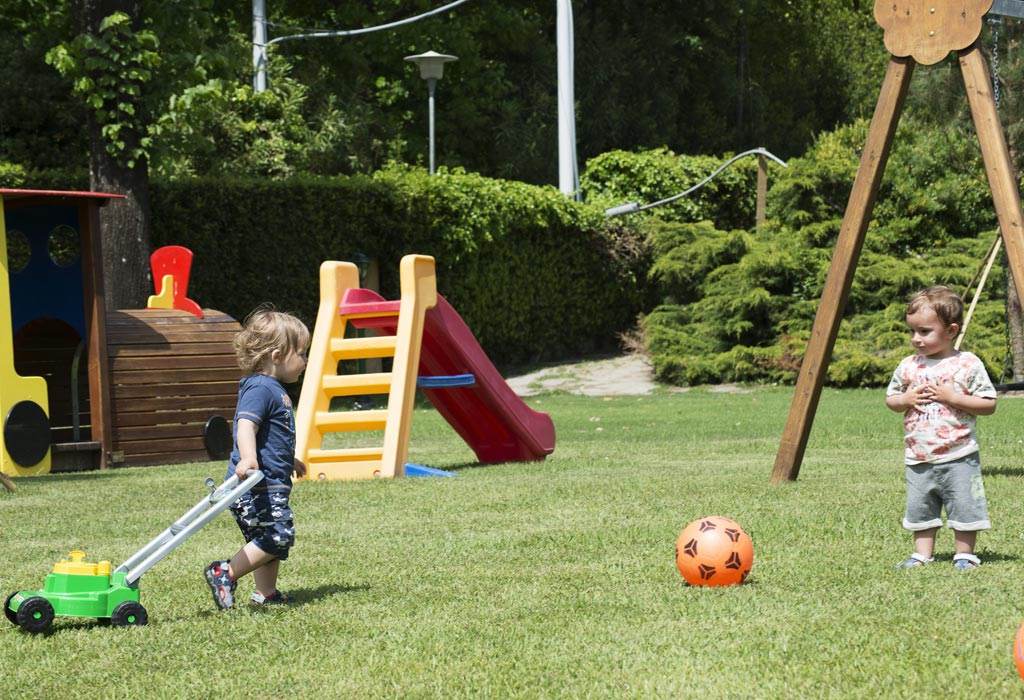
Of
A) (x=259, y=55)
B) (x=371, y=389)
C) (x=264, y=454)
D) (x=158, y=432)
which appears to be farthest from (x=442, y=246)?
(x=264, y=454)

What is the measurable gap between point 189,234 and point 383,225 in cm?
364

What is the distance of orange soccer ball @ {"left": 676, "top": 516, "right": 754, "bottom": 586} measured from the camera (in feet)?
17.4

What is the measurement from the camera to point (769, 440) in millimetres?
13156

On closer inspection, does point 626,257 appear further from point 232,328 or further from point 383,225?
point 232,328

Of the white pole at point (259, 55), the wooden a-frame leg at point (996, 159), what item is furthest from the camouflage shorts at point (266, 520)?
the white pole at point (259, 55)

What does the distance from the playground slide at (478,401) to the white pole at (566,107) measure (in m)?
17.6

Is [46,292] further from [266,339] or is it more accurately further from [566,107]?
[566,107]

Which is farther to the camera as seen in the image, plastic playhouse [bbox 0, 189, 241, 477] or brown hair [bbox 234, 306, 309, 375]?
plastic playhouse [bbox 0, 189, 241, 477]

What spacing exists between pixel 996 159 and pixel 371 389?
5.18 meters

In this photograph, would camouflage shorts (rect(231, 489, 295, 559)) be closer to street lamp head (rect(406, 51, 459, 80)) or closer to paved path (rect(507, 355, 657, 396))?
paved path (rect(507, 355, 657, 396))

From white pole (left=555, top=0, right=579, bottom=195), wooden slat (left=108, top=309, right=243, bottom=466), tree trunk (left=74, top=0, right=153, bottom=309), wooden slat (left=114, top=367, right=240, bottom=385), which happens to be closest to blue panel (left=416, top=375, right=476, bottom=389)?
wooden slat (left=108, top=309, right=243, bottom=466)

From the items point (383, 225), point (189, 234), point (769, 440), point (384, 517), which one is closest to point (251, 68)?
point (383, 225)

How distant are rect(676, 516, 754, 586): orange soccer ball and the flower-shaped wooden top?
414 cm

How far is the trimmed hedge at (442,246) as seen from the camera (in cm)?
1917
